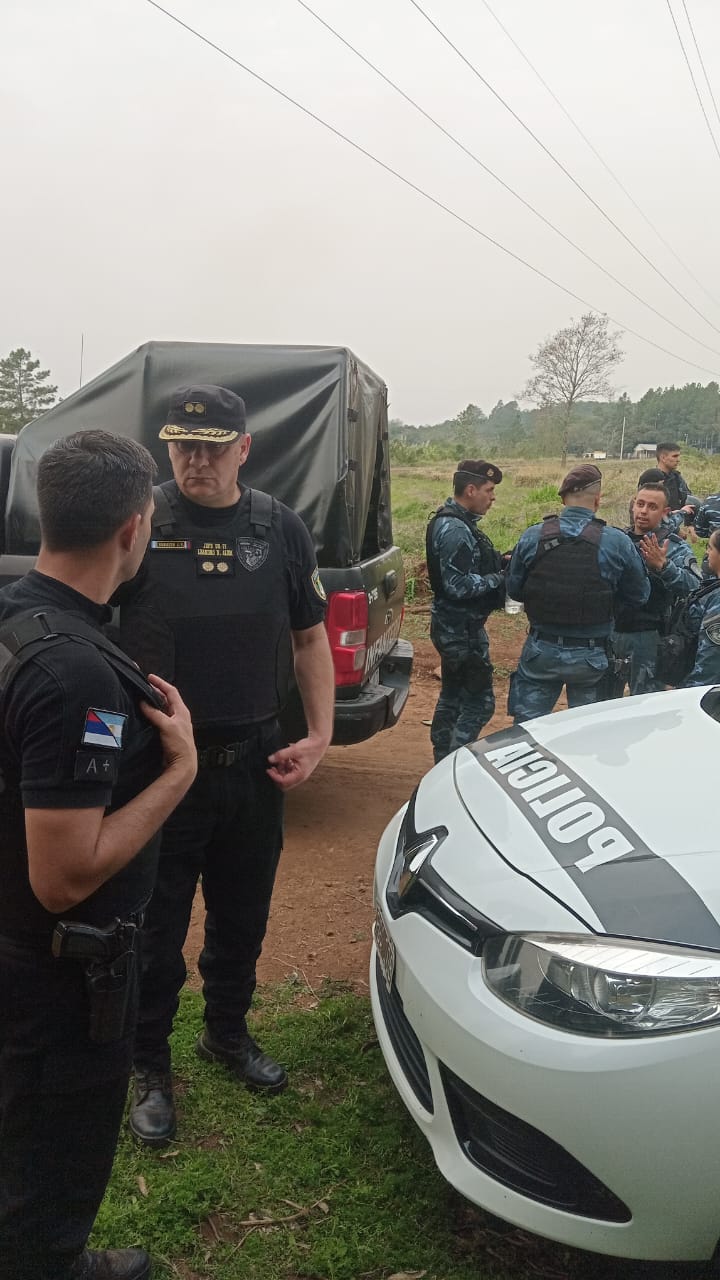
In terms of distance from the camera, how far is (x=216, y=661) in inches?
91.7

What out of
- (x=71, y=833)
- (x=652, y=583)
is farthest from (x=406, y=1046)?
(x=652, y=583)

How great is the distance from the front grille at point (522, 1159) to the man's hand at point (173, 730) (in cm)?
89

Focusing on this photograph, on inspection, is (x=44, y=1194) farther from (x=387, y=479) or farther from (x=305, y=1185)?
(x=387, y=479)

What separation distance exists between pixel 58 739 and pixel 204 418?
127 cm

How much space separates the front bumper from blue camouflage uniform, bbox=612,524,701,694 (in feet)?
11.0

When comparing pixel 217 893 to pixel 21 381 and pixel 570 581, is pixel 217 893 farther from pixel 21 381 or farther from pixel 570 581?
pixel 21 381

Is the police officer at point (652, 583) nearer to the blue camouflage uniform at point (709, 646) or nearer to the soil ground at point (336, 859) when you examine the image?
the blue camouflage uniform at point (709, 646)

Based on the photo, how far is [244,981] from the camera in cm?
261

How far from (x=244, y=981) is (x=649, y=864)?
1296mm

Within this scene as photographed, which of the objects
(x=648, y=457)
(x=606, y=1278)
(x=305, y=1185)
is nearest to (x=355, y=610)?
(x=305, y=1185)

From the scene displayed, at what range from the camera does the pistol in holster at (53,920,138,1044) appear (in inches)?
58.2

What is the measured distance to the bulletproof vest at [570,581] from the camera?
4.38m

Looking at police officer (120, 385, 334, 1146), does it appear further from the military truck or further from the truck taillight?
the military truck

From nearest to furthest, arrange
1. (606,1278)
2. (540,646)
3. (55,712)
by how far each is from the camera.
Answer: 1. (55,712)
2. (606,1278)
3. (540,646)
